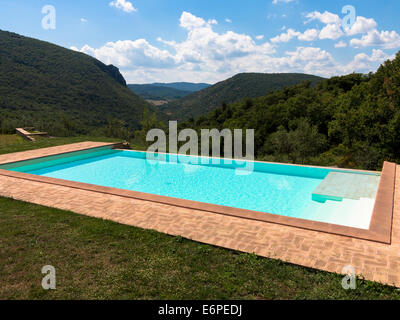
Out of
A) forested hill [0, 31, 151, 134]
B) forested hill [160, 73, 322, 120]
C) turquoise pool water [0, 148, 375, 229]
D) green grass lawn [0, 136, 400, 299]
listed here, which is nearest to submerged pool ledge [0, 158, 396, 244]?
turquoise pool water [0, 148, 375, 229]

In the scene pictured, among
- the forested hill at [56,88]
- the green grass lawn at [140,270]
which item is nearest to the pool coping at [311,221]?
the green grass lawn at [140,270]

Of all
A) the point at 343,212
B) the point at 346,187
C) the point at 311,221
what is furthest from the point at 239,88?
the point at 311,221

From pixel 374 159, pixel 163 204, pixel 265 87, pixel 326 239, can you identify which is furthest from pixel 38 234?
pixel 265 87

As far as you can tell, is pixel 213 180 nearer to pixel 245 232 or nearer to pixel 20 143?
pixel 245 232

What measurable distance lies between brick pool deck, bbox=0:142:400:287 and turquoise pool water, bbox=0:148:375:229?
171 cm

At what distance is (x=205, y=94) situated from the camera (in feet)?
292

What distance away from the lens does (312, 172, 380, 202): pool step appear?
7.32 metres

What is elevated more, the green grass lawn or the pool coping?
the pool coping

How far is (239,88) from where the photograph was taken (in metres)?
74.2

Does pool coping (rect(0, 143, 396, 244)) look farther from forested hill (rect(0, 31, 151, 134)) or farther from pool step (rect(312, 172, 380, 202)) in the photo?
forested hill (rect(0, 31, 151, 134))

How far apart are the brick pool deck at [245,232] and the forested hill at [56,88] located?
103 ft

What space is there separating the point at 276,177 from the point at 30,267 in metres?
8.31

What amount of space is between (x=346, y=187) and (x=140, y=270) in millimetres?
6941

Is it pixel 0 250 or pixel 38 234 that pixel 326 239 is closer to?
pixel 38 234
